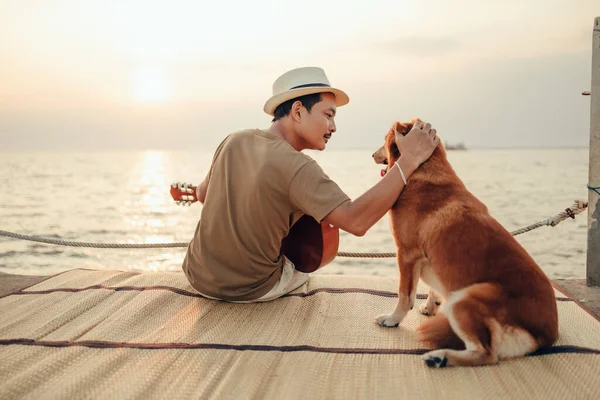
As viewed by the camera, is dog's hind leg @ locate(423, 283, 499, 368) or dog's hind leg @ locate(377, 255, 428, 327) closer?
dog's hind leg @ locate(423, 283, 499, 368)

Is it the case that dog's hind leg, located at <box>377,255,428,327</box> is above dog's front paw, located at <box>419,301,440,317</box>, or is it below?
above

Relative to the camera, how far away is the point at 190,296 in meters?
3.47

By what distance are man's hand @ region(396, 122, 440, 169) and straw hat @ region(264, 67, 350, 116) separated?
0.57m

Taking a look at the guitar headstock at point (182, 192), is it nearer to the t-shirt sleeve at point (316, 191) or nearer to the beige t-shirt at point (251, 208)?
the beige t-shirt at point (251, 208)

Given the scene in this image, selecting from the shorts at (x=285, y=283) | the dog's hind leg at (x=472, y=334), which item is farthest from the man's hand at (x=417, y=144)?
the shorts at (x=285, y=283)

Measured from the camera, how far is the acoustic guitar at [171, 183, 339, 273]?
11.0 feet

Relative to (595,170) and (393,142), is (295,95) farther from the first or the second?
(595,170)

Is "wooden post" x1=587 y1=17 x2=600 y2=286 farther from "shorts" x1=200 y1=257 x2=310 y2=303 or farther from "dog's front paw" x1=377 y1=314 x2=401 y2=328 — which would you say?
"shorts" x1=200 y1=257 x2=310 y2=303

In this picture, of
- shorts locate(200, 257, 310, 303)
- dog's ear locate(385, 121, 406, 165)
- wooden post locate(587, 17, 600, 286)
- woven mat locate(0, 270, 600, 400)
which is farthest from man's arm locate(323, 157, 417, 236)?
wooden post locate(587, 17, 600, 286)

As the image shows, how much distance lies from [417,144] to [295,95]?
808 millimetres

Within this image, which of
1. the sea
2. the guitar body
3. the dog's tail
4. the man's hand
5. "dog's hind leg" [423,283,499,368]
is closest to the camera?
"dog's hind leg" [423,283,499,368]

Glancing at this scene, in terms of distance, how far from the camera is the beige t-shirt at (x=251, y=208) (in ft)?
9.21

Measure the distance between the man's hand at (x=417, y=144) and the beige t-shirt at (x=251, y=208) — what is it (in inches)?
18.3

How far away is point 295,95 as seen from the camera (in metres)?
3.10
